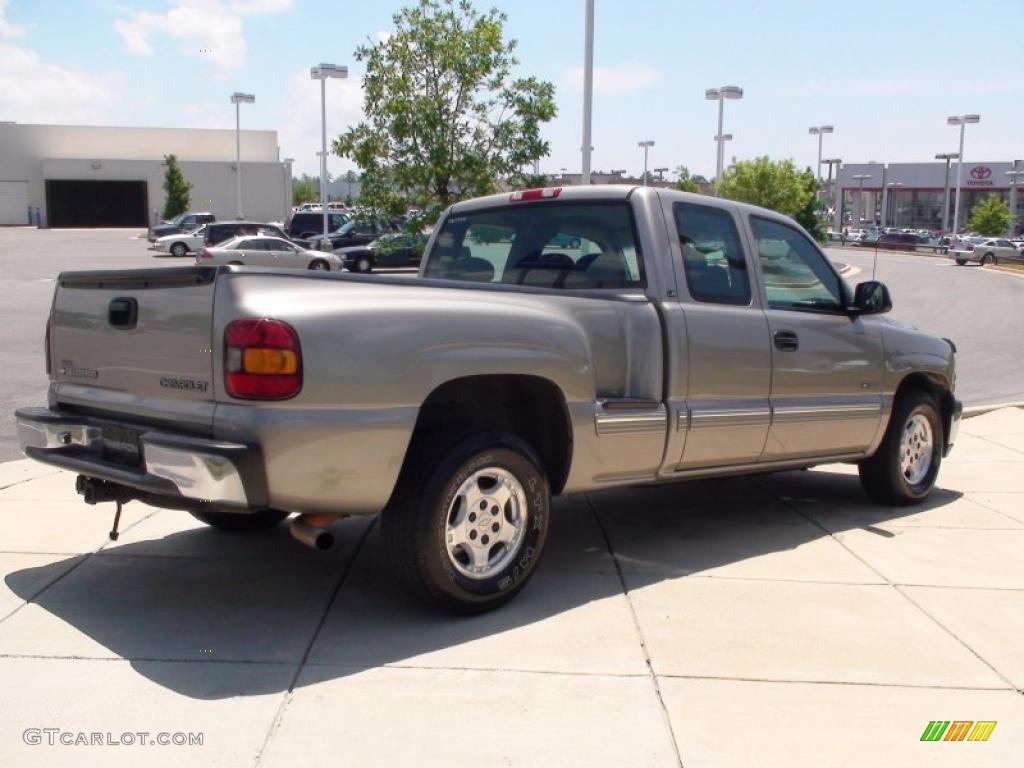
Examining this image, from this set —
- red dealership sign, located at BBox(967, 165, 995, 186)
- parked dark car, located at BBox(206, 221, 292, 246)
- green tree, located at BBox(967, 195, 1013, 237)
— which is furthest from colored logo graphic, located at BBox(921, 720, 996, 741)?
red dealership sign, located at BBox(967, 165, 995, 186)

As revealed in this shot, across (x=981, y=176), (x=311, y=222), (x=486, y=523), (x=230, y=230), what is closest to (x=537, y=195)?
(x=486, y=523)

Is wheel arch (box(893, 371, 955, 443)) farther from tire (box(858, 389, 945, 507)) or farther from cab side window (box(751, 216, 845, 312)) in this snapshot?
cab side window (box(751, 216, 845, 312))

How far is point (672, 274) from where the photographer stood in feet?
17.6

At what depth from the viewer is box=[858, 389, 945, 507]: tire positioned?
22.2ft

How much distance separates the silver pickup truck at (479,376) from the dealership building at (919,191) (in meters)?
94.0

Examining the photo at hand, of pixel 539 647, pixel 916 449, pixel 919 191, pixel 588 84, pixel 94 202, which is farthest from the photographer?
pixel 919 191

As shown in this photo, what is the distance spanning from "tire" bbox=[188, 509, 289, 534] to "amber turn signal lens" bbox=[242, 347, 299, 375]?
1.91 meters

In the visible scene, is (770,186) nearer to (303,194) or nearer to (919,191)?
(919,191)

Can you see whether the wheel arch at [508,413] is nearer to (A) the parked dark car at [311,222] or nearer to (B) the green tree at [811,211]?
(B) the green tree at [811,211]

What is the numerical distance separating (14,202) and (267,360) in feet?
254

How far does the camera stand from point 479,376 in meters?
4.59

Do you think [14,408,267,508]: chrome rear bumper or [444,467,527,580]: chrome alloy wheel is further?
[444,467,527,580]: chrome alloy wheel

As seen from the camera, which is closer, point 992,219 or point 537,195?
point 537,195

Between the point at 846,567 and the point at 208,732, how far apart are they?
3456 millimetres
